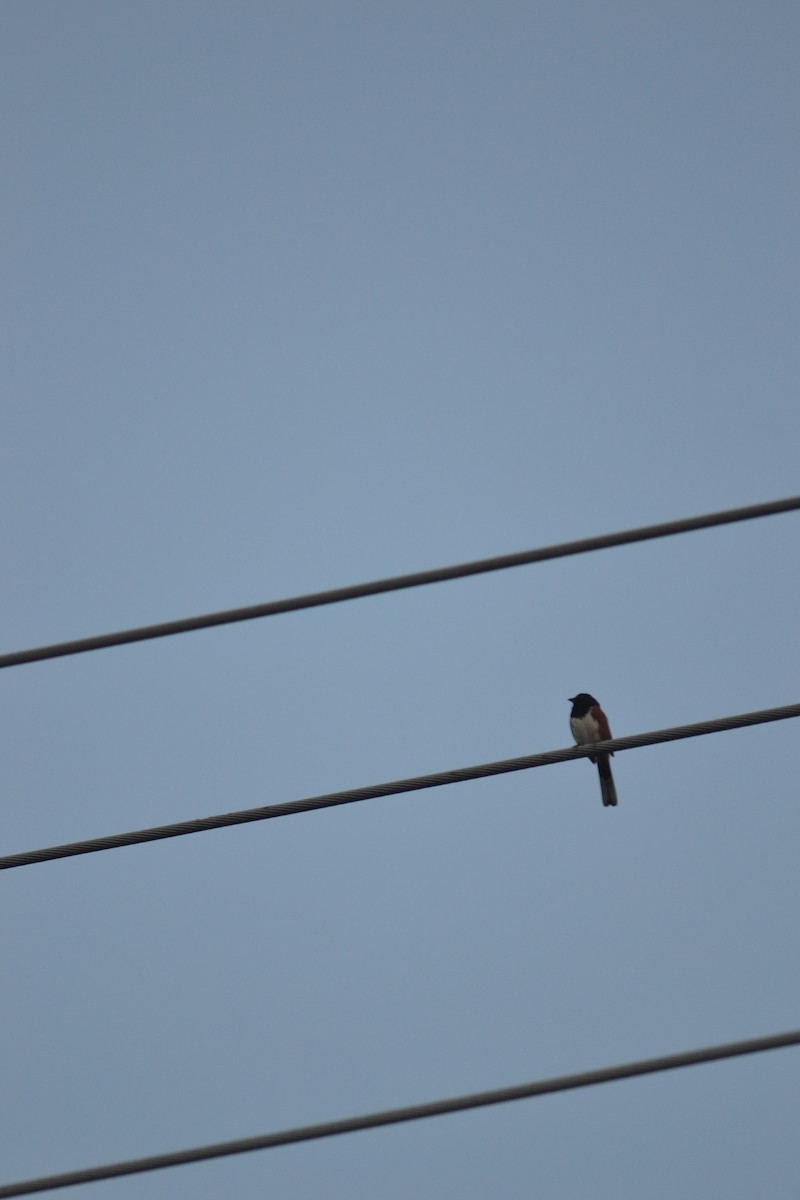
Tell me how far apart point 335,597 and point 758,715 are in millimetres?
1510

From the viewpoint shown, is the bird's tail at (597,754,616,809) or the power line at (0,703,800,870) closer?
the power line at (0,703,800,870)

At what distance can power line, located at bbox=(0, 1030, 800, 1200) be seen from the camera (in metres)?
4.65

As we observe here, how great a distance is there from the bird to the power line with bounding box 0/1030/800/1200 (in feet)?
18.1

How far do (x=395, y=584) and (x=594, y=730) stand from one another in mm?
5750

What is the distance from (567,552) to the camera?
505 cm

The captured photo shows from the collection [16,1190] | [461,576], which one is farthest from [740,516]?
[16,1190]

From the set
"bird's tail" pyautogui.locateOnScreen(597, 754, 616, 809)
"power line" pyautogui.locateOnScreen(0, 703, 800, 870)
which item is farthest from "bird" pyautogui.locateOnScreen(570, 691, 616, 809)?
"power line" pyautogui.locateOnScreen(0, 703, 800, 870)

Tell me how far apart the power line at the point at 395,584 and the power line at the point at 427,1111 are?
1625mm

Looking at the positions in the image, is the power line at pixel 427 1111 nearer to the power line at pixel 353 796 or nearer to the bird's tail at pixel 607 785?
the power line at pixel 353 796

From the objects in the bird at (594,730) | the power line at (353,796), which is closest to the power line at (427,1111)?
the power line at (353,796)

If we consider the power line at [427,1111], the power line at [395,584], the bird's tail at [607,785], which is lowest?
the power line at [427,1111]

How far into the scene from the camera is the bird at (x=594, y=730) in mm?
10406

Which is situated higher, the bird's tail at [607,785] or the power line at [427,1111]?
the bird's tail at [607,785]

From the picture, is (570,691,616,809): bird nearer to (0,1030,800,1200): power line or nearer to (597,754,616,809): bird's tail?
(597,754,616,809): bird's tail
